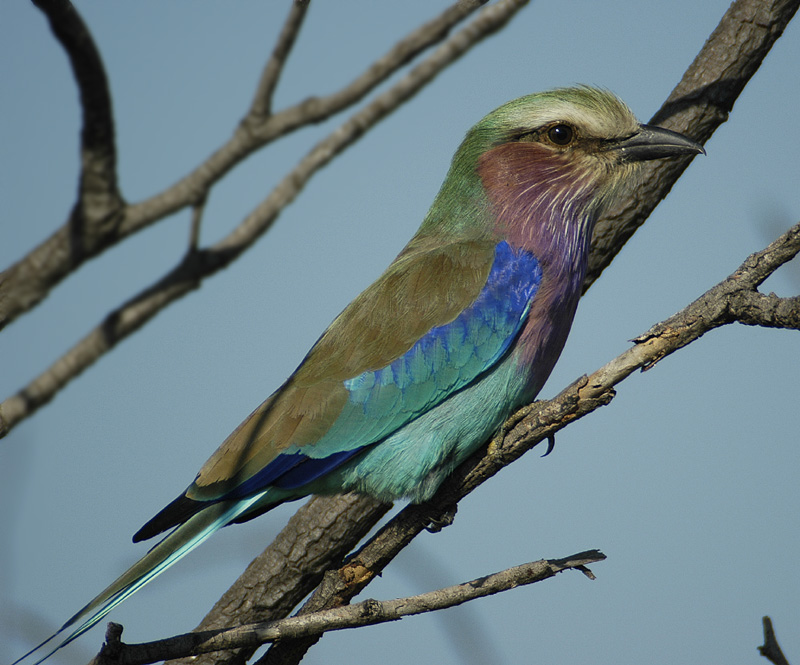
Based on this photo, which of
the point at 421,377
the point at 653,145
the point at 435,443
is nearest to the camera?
the point at 435,443

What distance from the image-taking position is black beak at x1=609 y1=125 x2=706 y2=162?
484 cm

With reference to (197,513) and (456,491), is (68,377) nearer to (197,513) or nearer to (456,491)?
(197,513)

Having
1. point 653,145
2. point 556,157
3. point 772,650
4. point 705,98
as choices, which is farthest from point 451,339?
point 705,98

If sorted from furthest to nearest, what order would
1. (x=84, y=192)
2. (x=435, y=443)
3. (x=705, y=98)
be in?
(x=705, y=98) < (x=435, y=443) < (x=84, y=192)

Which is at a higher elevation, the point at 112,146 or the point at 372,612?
the point at 112,146

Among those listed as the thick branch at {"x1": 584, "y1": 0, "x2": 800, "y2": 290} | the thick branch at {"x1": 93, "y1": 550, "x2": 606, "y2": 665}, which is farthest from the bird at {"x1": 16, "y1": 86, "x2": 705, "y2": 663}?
the thick branch at {"x1": 93, "y1": 550, "x2": 606, "y2": 665}

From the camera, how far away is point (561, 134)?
496cm

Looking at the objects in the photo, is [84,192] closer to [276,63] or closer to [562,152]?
[276,63]

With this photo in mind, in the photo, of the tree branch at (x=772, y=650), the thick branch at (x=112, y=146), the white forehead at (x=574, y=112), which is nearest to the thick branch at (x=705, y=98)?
the white forehead at (x=574, y=112)

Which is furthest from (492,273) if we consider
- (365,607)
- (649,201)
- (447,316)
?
(365,607)

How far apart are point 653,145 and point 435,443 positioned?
2065 millimetres

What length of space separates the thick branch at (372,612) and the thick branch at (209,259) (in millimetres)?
1912

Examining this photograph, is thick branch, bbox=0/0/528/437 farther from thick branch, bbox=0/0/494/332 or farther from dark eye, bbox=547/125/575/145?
dark eye, bbox=547/125/575/145

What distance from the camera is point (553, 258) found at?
475 centimetres
